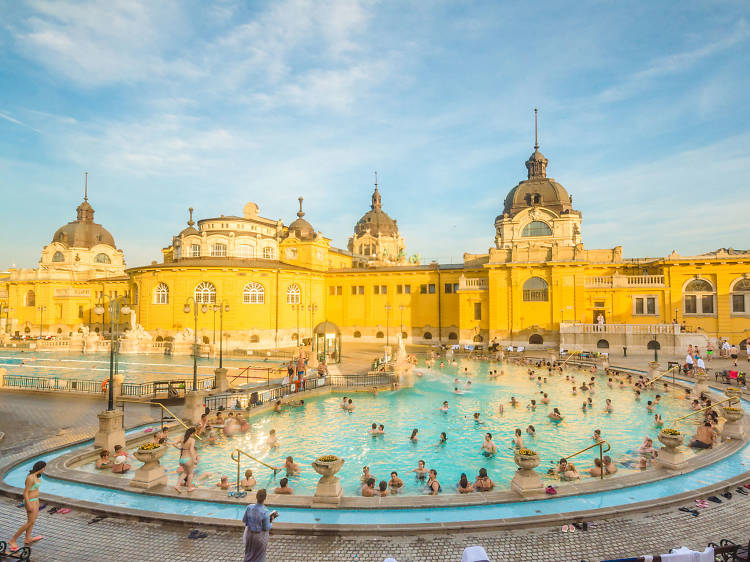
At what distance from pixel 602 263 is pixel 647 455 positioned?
32.8 metres

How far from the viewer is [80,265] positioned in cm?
7188

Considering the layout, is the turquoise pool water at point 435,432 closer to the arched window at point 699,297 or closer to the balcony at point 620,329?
the balcony at point 620,329

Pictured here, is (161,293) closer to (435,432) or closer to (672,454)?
(435,432)

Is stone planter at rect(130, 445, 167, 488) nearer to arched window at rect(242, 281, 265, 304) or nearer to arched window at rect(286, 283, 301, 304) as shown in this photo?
arched window at rect(242, 281, 265, 304)

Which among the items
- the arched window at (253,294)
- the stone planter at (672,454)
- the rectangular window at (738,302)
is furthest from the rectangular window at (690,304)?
the arched window at (253,294)

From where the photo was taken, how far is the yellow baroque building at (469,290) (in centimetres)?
3725

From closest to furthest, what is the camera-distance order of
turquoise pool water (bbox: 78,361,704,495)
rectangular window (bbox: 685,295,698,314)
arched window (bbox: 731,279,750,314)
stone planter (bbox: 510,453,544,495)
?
stone planter (bbox: 510,453,544,495) < turquoise pool water (bbox: 78,361,704,495) < arched window (bbox: 731,279,750,314) < rectangular window (bbox: 685,295,698,314)

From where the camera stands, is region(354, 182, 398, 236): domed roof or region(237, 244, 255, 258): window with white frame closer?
region(237, 244, 255, 258): window with white frame

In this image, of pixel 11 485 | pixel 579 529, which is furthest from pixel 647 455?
pixel 11 485

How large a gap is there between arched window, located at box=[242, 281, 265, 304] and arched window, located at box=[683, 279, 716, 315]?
40998 mm

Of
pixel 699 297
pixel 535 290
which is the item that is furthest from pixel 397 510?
pixel 699 297

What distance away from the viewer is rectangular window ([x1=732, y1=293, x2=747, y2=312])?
36.8 metres

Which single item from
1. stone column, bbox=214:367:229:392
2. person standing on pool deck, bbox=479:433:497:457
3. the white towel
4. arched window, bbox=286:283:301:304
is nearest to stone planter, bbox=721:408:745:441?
person standing on pool deck, bbox=479:433:497:457

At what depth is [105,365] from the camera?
3275 cm
